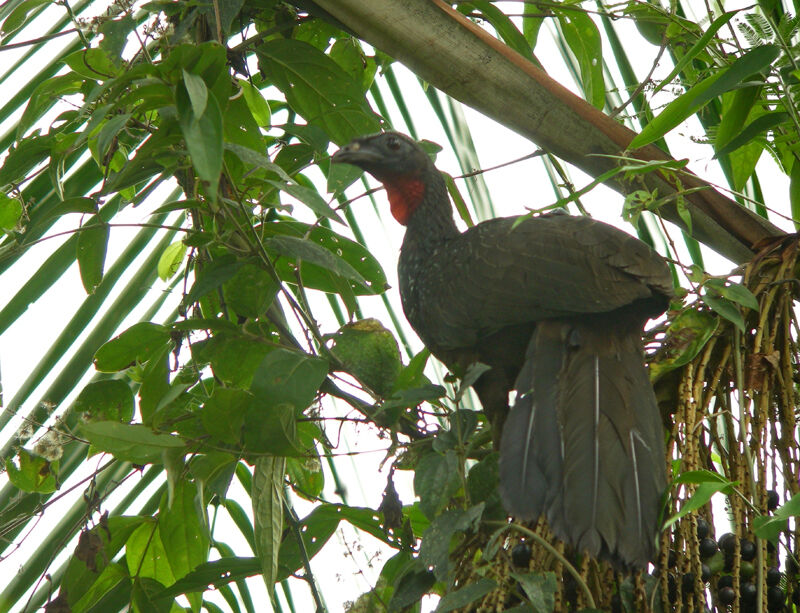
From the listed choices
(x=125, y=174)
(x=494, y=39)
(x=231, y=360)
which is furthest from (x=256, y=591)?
(x=494, y=39)

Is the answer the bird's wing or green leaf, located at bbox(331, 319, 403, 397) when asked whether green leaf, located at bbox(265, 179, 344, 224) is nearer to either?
green leaf, located at bbox(331, 319, 403, 397)

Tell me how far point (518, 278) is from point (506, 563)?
730 millimetres

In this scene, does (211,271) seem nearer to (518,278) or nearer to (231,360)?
(231,360)

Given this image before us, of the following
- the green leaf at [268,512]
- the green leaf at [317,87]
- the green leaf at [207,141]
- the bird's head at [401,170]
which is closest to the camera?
the green leaf at [207,141]

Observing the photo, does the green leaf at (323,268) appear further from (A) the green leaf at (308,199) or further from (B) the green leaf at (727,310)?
(B) the green leaf at (727,310)

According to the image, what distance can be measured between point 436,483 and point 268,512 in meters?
0.32

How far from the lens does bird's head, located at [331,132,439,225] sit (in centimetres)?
236

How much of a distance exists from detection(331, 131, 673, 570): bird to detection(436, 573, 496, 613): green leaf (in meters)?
0.18

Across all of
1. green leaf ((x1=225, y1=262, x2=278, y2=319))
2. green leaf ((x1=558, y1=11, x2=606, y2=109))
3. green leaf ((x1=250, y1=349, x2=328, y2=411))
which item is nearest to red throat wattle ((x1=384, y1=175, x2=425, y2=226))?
green leaf ((x1=558, y1=11, x2=606, y2=109))

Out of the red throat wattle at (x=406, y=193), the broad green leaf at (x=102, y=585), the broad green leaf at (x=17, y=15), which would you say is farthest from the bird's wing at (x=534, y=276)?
the broad green leaf at (x=17, y=15)

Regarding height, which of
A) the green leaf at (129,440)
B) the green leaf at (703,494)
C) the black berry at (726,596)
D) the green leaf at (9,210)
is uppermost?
the green leaf at (9,210)

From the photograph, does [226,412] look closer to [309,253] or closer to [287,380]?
[287,380]

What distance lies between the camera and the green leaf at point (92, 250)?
1809mm

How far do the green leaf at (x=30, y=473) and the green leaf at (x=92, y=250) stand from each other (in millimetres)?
386
